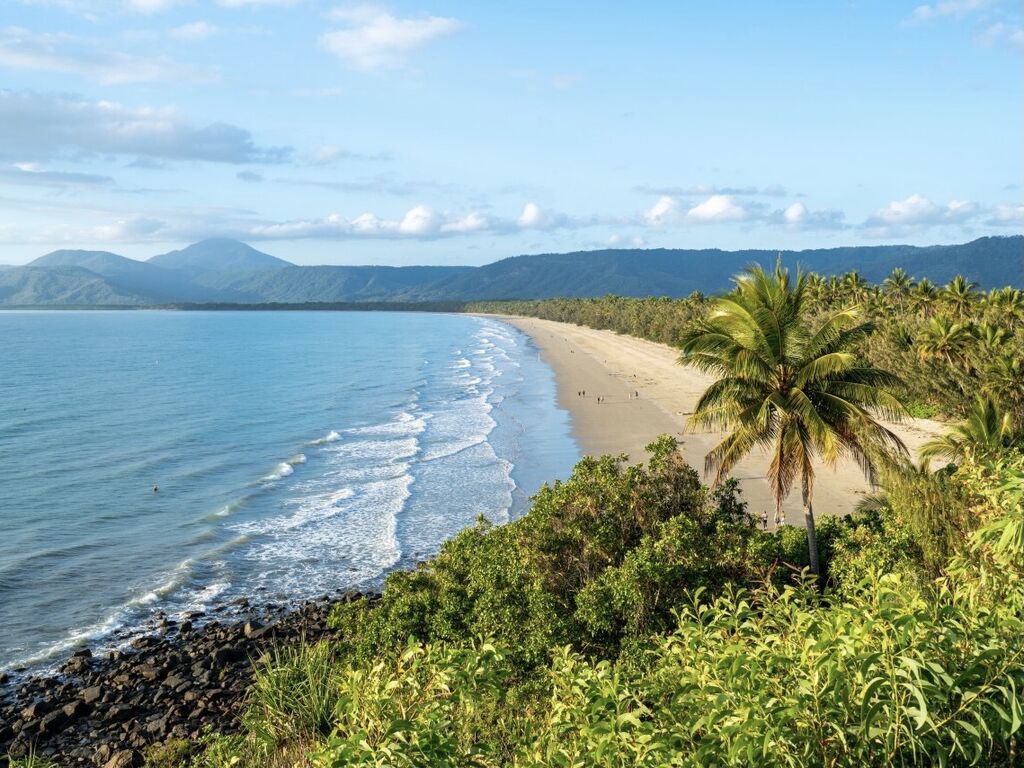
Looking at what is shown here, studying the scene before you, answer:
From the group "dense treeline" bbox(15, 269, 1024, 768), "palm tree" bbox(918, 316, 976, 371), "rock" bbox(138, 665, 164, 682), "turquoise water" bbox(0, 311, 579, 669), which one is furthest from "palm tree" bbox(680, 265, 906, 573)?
"palm tree" bbox(918, 316, 976, 371)

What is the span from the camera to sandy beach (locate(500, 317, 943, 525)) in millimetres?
34938

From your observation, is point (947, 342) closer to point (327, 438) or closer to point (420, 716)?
point (327, 438)

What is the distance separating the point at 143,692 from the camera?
21.0m

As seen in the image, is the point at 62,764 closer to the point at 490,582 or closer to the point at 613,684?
the point at 490,582

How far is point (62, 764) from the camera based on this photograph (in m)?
17.7

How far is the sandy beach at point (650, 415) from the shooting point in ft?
115

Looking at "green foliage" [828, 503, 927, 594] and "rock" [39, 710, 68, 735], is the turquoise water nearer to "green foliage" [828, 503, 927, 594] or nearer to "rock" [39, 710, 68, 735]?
"rock" [39, 710, 68, 735]

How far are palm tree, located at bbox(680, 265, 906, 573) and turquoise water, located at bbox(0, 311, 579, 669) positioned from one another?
15696 mm

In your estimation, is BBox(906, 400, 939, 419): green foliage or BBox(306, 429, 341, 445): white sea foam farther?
BBox(306, 429, 341, 445): white sea foam

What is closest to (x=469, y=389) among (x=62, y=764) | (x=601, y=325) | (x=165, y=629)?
(x=165, y=629)

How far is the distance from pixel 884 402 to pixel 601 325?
146543mm

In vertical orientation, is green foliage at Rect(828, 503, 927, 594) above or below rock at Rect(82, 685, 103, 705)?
above

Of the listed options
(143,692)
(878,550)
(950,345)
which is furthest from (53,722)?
(950,345)

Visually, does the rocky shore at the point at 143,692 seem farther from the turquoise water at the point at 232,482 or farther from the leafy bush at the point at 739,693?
the leafy bush at the point at 739,693
